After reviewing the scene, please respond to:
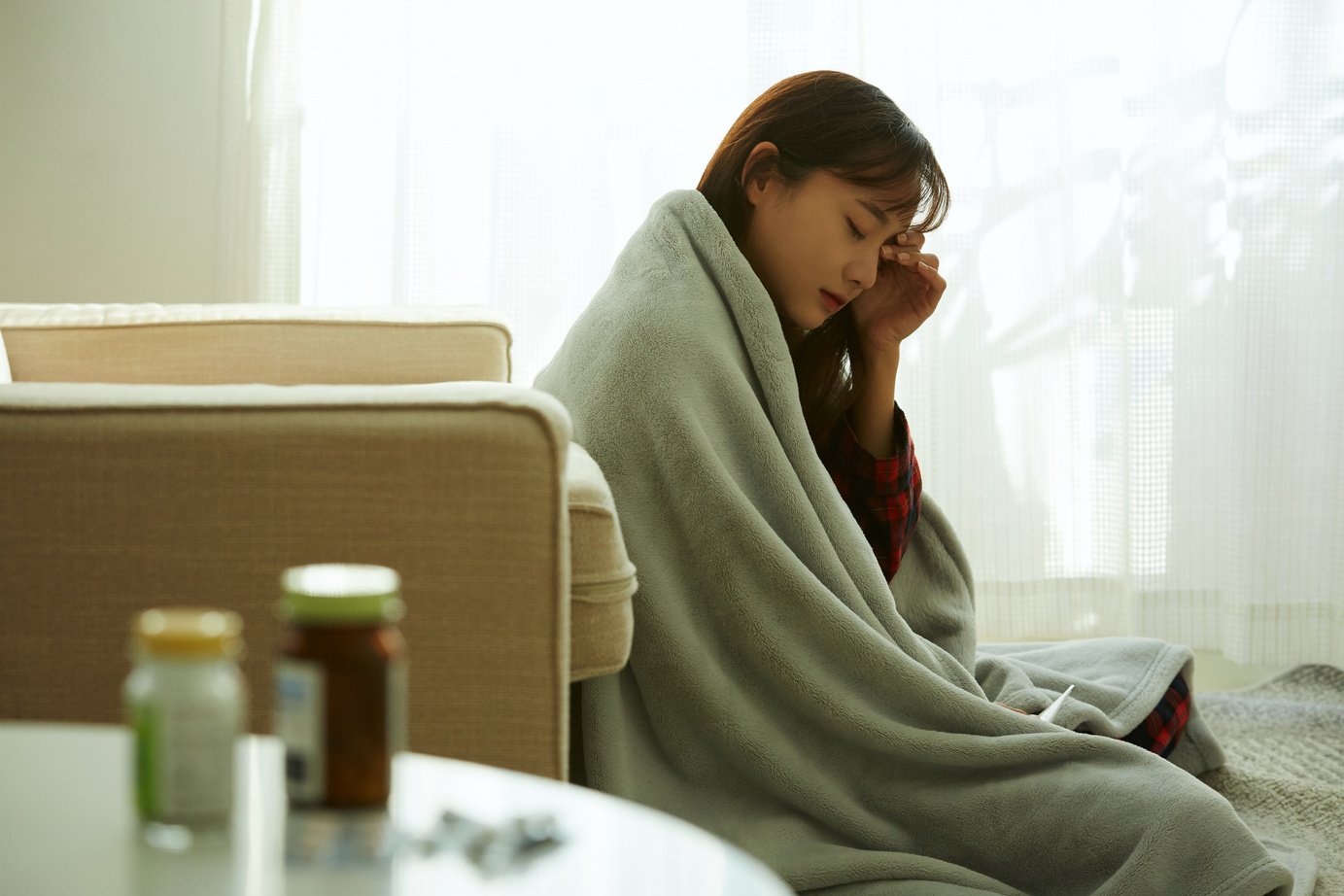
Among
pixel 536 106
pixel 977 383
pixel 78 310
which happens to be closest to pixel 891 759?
pixel 78 310

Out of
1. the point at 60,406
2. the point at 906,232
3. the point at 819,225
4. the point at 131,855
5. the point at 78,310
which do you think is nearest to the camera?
the point at 131,855

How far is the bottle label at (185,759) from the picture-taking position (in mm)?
387

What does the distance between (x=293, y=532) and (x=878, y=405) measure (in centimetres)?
79

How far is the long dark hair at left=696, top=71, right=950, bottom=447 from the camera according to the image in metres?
1.31

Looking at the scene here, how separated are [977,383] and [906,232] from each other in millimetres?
980

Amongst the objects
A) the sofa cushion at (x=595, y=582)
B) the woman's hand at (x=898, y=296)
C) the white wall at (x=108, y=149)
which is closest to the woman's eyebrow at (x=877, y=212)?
the woman's hand at (x=898, y=296)

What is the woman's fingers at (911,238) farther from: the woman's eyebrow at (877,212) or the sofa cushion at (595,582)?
the sofa cushion at (595,582)

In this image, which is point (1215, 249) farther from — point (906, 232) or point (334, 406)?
point (334, 406)

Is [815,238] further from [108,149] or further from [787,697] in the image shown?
[108,149]

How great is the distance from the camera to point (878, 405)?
150cm

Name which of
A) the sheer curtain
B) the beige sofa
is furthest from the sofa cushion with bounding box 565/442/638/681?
the sheer curtain

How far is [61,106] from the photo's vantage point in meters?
2.32

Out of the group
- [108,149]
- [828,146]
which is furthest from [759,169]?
[108,149]

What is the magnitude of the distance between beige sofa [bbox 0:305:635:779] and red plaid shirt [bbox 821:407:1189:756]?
0.60 metres
